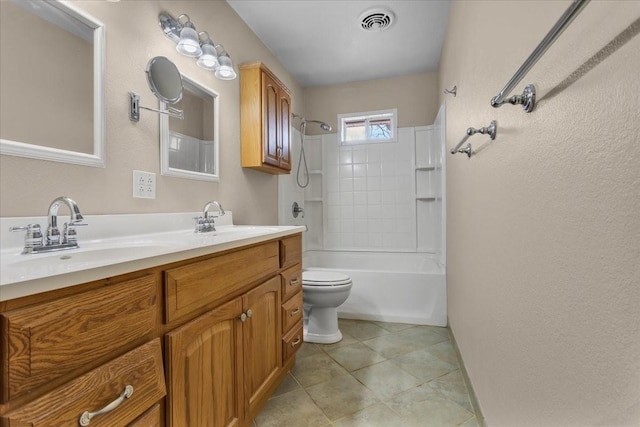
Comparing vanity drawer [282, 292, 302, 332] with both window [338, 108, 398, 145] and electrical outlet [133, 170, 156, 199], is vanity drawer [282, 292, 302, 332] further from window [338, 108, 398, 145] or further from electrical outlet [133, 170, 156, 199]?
window [338, 108, 398, 145]

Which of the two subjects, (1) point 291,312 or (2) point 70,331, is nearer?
(2) point 70,331

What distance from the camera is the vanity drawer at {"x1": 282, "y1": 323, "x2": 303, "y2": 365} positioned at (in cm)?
158

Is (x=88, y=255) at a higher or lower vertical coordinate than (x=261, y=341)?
higher

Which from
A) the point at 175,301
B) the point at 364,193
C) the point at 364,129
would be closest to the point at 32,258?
the point at 175,301

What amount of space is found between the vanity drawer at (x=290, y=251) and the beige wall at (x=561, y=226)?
0.92 metres

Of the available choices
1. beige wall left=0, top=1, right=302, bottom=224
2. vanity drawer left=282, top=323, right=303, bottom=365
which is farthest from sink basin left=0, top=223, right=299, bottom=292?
vanity drawer left=282, top=323, right=303, bottom=365

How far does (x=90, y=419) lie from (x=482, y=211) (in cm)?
142

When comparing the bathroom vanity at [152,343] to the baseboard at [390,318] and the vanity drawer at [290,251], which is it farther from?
the baseboard at [390,318]

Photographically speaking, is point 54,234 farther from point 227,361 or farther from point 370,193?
point 370,193

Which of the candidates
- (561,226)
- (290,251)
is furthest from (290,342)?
(561,226)

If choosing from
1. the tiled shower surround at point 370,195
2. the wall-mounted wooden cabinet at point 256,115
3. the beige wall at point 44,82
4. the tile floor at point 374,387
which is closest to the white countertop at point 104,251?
the beige wall at point 44,82

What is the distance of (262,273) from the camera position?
1348 mm

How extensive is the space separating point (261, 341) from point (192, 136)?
1166mm

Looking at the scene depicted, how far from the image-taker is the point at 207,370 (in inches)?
38.0
